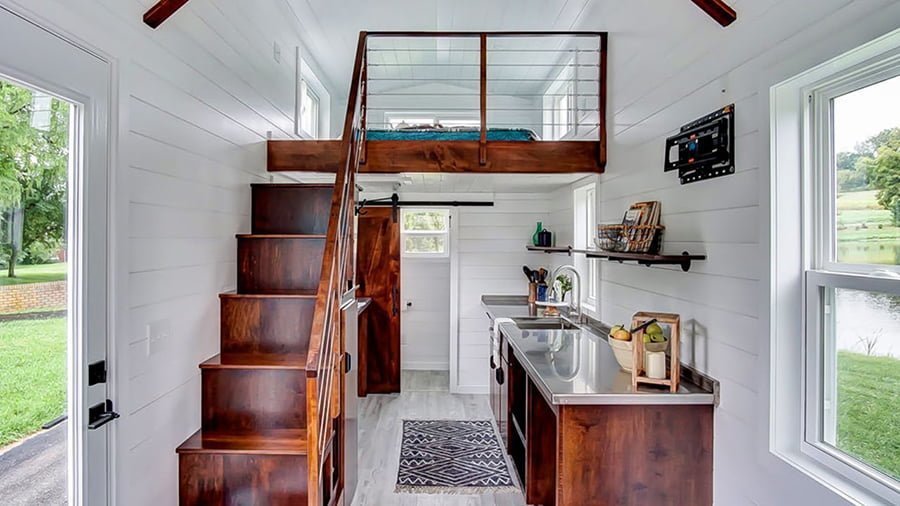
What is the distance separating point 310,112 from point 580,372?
13.1 ft

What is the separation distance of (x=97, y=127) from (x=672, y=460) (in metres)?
2.52

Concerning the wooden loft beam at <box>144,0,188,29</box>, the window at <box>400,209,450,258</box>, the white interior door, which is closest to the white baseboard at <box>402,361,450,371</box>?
the window at <box>400,209,450,258</box>

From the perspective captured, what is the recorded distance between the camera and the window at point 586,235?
12.7 feet

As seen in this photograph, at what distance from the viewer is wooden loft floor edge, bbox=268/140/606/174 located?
3273 mm

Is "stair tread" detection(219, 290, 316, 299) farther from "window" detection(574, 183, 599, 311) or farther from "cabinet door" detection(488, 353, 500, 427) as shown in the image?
"window" detection(574, 183, 599, 311)

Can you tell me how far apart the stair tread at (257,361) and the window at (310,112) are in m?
2.66

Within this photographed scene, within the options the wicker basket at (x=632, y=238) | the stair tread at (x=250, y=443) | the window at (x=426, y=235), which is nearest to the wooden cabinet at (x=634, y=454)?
the wicker basket at (x=632, y=238)

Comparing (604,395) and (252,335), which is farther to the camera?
(252,335)

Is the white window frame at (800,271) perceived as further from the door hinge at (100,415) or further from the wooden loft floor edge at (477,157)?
the door hinge at (100,415)

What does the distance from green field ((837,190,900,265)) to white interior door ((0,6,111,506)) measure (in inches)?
94.7

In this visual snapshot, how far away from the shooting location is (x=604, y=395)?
201 cm

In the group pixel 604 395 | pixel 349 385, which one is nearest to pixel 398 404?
pixel 349 385

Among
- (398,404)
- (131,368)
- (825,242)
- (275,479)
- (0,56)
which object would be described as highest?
(0,56)

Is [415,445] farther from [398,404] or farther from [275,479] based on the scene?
[275,479]
